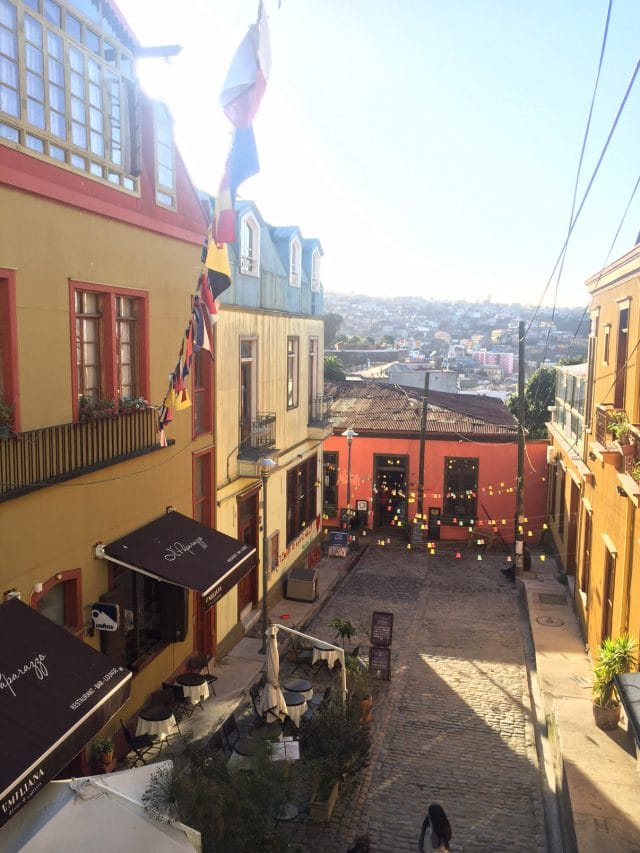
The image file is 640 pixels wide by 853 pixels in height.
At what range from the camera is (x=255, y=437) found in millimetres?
15914

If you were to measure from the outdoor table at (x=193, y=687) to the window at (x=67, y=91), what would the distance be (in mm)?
7721

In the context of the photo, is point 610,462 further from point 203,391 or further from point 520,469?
point 520,469

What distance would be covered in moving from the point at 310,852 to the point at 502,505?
1843 centimetres

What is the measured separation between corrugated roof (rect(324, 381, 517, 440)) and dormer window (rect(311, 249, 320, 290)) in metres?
4.67

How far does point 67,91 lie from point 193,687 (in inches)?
349

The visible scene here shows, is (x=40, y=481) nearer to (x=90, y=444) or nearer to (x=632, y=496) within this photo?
(x=90, y=444)

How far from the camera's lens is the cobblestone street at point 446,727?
374 inches

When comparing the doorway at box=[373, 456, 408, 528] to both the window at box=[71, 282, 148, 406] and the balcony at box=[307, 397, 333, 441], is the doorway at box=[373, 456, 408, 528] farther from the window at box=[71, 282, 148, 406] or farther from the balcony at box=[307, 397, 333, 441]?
the window at box=[71, 282, 148, 406]

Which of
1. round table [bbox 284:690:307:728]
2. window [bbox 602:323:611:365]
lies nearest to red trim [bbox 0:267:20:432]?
round table [bbox 284:690:307:728]

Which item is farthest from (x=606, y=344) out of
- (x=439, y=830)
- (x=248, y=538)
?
(x=439, y=830)

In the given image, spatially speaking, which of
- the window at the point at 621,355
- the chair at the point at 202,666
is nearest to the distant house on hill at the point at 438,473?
the window at the point at 621,355

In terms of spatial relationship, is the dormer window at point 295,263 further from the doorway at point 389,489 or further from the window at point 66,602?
the window at point 66,602

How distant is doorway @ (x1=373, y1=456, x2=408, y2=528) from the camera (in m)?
26.6

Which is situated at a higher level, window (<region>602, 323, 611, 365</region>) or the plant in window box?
window (<region>602, 323, 611, 365</region>)
